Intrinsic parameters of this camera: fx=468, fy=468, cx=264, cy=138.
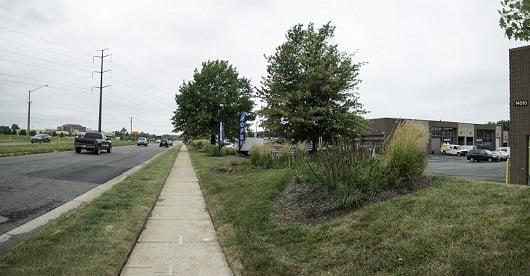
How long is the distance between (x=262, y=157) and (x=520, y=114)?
13634 mm

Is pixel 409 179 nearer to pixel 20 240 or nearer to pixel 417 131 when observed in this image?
pixel 417 131

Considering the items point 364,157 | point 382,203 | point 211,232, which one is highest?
point 364,157

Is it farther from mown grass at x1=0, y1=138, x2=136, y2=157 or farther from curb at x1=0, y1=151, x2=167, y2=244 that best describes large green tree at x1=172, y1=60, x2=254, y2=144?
curb at x1=0, y1=151, x2=167, y2=244

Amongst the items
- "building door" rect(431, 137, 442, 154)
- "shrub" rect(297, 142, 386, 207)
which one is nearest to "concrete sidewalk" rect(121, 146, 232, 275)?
"shrub" rect(297, 142, 386, 207)

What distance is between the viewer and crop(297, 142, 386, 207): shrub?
7.41 m

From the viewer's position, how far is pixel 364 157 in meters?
8.41

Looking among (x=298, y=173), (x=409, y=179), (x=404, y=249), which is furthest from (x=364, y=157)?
(x=404, y=249)

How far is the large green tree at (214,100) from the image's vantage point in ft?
162

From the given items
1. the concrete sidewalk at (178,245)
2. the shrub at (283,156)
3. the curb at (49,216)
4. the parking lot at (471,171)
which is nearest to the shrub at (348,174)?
the concrete sidewalk at (178,245)

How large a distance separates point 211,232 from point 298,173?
2906mm

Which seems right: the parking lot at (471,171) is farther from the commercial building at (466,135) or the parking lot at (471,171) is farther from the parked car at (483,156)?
the commercial building at (466,135)

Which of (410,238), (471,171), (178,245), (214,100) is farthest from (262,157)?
(214,100)

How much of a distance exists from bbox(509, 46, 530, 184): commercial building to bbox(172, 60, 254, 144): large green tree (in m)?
30.9

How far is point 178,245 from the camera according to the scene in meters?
6.98
